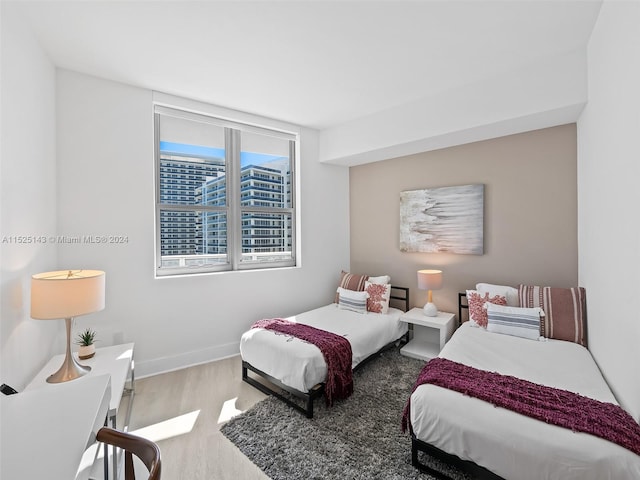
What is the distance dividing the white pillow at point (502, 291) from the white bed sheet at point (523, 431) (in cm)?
68

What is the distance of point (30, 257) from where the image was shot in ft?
6.64

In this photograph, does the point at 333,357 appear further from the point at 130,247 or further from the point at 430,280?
the point at 130,247

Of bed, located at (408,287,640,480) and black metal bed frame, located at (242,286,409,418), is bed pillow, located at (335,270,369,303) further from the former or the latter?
bed, located at (408,287,640,480)

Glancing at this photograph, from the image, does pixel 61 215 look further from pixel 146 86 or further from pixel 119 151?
pixel 146 86

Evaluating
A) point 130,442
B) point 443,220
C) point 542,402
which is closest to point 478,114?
point 443,220

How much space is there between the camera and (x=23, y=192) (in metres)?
1.93

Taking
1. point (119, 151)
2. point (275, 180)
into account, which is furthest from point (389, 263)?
point (119, 151)

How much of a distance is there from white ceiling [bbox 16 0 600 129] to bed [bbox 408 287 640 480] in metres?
2.38

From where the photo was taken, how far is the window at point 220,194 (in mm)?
3199

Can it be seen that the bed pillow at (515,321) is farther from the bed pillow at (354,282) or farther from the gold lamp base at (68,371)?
the gold lamp base at (68,371)

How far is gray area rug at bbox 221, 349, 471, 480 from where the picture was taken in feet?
5.76

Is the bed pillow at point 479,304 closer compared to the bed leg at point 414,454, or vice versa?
the bed leg at point 414,454

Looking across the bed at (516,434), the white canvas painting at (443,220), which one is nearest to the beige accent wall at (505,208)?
the white canvas painting at (443,220)

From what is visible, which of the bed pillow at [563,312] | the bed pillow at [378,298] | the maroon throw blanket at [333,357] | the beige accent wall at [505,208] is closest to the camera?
the maroon throw blanket at [333,357]
